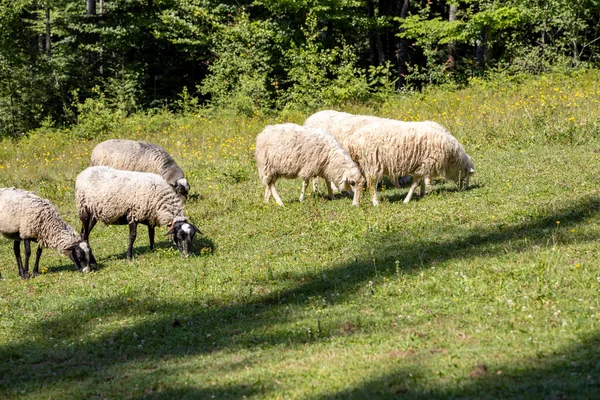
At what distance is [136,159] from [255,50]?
1486cm

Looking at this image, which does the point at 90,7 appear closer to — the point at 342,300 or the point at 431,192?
the point at 431,192

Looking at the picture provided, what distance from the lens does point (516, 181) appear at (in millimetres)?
14750

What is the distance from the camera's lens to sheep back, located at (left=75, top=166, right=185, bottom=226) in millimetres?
13508

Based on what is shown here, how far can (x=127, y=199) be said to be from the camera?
44.2 ft

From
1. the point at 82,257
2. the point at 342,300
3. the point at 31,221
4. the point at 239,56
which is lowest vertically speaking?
the point at 82,257

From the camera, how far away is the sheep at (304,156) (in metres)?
15.4

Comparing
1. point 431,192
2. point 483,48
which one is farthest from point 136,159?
point 483,48

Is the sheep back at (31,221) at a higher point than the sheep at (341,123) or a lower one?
lower

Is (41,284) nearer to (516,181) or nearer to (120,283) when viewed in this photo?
(120,283)

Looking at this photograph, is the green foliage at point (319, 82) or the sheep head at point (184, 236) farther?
the green foliage at point (319, 82)

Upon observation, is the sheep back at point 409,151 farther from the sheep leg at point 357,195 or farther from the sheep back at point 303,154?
the sheep back at point 303,154

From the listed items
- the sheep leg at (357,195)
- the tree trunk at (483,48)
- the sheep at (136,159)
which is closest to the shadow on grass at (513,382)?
the sheep leg at (357,195)

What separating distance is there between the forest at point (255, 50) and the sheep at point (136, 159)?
29.6 ft

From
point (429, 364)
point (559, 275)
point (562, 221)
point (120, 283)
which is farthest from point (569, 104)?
point (429, 364)
